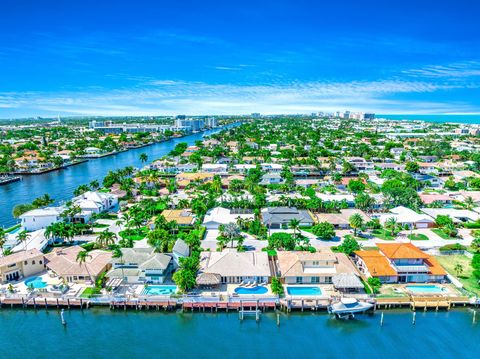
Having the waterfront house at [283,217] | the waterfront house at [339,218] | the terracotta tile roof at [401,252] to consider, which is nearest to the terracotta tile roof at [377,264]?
the terracotta tile roof at [401,252]

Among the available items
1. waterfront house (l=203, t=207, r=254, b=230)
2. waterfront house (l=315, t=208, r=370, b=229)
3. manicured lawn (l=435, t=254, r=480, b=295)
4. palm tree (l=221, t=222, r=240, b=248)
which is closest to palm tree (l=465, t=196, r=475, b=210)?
waterfront house (l=315, t=208, r=370, b=229)

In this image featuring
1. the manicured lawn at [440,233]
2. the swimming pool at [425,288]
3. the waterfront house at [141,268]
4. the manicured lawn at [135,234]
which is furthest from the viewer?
the manicured lawn at [440,233]

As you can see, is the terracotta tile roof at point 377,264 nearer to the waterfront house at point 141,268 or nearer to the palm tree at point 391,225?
the palm tree at point 391,225

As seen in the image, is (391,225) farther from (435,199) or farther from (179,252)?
(179,252)

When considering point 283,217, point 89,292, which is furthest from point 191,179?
point 89,292

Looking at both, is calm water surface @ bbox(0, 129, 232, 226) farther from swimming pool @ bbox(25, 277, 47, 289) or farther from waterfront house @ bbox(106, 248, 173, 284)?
waterfront house @ bbox(106, 248, 173, 284)

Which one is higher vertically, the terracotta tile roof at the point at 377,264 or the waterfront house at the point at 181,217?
the waterfront house at the point at 181,217

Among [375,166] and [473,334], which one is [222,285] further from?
[375,166]
